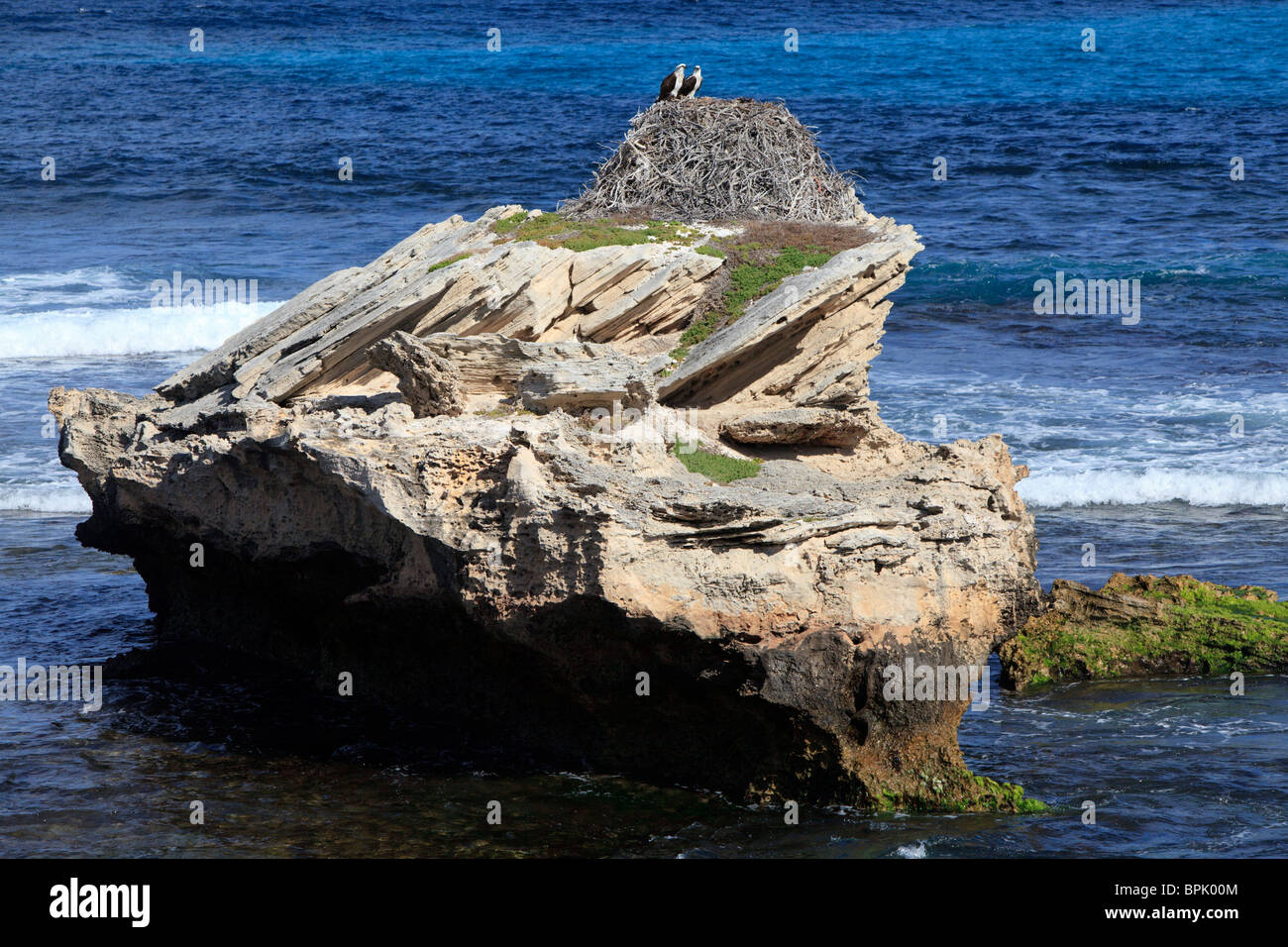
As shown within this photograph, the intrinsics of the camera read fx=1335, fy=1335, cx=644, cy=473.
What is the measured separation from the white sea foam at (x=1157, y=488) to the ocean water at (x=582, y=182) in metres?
Answer: 0.07

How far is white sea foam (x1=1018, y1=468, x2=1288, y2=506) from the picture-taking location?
1859 centimetres

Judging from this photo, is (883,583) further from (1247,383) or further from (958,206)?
(958,206)

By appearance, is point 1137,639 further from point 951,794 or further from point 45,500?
point 45,500

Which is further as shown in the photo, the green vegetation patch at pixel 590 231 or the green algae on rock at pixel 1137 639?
the green vegetation patch at pixel 590 231

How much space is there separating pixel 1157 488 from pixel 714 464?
10068 millimetres

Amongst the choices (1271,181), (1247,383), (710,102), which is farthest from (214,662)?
(1271,181)

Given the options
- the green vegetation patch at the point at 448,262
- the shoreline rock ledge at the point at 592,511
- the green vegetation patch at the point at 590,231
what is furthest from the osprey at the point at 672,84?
the green vegetation patch at the point at 448,262

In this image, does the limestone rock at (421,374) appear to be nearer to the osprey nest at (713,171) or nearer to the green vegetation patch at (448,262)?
the green vegetation patch at (448,262)

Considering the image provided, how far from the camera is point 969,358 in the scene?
26.0 metres

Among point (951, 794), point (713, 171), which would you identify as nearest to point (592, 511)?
point (951, 794)

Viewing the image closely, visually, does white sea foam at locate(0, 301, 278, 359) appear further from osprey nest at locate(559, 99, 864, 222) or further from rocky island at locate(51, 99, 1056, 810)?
osprey nest at locate(559, 99, 864, 222)

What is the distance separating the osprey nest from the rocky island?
52mm

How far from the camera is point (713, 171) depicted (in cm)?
1538

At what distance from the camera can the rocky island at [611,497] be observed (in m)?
9.94
